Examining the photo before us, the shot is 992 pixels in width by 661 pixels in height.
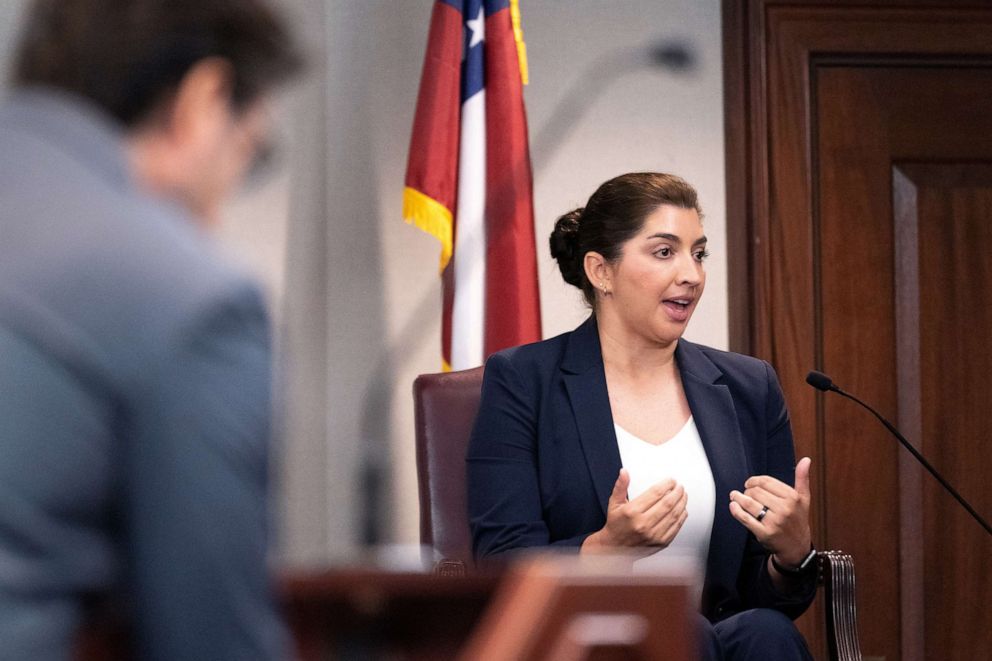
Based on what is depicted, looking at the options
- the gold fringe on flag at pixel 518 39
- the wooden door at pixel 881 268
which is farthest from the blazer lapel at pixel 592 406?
the wooden door at pixel 881 268

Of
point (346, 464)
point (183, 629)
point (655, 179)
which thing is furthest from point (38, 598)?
point (346, 464)

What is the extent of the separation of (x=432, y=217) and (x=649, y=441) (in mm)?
866

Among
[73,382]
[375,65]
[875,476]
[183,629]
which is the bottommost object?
[875,476]

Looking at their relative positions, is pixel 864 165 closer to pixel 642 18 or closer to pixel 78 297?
pixel 642 18

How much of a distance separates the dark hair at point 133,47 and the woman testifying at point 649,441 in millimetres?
1384

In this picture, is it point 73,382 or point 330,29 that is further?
point 330,29

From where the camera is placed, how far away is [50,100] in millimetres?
760

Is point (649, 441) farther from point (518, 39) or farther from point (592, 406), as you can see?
point (518, 39)

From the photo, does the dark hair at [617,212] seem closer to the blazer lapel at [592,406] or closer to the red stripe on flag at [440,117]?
the blazer lapel at [592,406]

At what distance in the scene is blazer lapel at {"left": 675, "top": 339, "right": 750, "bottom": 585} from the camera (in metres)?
2.28

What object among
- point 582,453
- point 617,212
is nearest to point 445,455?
point 582,453

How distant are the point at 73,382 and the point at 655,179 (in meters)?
1.98

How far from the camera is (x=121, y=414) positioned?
66 cm

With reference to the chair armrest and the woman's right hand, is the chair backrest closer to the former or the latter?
the woman's right hand
